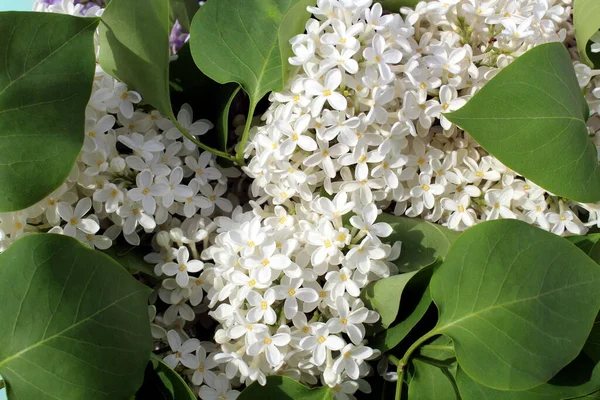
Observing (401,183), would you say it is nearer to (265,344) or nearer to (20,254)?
(265,344)

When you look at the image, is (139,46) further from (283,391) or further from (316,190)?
(283,391)

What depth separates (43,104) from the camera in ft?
1.47

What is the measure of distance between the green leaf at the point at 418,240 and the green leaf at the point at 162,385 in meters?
0.18

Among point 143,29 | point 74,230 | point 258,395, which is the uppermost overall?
point 143,29

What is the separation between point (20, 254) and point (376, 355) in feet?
0.81

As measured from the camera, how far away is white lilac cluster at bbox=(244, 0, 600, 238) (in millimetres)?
470

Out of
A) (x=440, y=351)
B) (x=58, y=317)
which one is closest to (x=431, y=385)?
(x=440, y=351)

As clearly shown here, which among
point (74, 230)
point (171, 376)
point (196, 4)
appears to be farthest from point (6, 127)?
point (196, 4)

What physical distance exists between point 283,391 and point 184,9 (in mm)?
404

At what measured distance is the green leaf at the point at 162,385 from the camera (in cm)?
47

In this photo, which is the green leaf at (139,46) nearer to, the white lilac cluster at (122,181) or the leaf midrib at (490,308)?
the white lilac cluster at (122,181)

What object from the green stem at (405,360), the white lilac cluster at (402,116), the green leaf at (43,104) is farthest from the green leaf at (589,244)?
the green leaf at (43,104)

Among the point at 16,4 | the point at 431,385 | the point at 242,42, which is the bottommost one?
the point at 431,385

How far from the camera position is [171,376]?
0.47 meters
